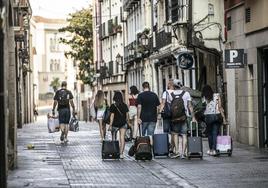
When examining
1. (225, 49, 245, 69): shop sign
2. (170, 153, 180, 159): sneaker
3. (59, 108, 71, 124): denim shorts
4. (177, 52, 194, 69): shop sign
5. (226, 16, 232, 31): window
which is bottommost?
(170, 153, 180, 159): sneaker

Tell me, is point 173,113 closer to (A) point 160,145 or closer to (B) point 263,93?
(A) point 160,145

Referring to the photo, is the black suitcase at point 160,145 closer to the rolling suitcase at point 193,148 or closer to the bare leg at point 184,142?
the bare leg at point 184,142

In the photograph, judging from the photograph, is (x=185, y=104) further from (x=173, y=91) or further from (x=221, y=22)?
(x=221, y=22)

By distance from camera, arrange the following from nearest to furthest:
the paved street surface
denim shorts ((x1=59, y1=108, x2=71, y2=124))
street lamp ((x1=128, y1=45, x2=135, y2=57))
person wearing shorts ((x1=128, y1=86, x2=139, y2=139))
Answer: the paved street surface
denim shorts ((x1=59, y1=108, x2=71, y2=124))
person wearing shorts ((x1=128, y1=86, x2=139, y2=139))
street lamp ((x1=128, y1=45, x2=135, y2=57))

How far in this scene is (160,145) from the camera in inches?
819

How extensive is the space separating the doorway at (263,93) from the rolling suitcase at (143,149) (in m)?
4.89

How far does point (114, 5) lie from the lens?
68.2 metres

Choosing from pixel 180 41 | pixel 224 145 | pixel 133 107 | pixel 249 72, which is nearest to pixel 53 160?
pixel 224 145

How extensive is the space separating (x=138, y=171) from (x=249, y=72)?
27.8 ft

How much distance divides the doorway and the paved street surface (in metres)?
1.31

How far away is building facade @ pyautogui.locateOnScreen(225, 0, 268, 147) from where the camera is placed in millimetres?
24016

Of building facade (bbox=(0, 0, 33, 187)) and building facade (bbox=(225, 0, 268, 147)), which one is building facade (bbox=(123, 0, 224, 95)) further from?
building facade (bbox=(0, 0, 33, 187))

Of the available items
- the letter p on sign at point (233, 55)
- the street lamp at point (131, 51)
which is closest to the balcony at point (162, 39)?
the street lamp at point (131, 51)

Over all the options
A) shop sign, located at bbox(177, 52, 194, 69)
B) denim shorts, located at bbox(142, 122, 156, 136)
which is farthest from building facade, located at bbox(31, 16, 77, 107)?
denim shorts, located at bbox(142, 122, 156, 136)
